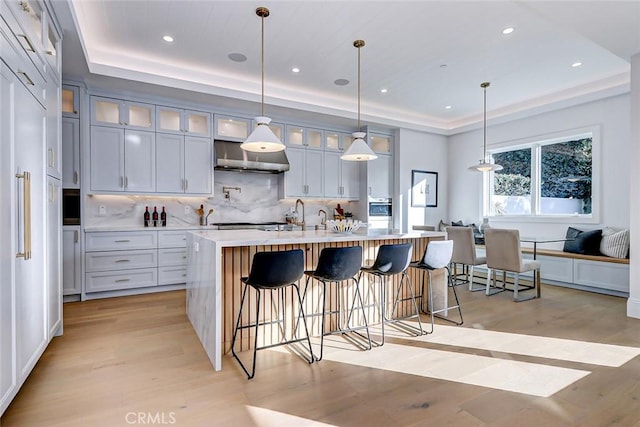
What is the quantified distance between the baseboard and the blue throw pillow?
4.31 ft

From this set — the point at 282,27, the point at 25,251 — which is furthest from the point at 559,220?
the point at 25,251

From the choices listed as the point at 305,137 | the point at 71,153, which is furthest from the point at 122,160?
the point at 305,137

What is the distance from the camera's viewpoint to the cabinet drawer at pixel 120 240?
4168 mm

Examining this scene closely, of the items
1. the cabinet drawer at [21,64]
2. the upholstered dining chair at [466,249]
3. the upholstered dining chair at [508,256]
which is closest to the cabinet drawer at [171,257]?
the cabinet drawer at [21,64]

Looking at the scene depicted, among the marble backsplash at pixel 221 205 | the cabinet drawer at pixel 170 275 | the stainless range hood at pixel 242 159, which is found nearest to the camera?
the cabinet drawer at pixel 170 275

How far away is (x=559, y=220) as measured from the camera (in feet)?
17.6

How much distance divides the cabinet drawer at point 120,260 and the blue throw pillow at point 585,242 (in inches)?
233

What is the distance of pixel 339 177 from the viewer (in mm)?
6203

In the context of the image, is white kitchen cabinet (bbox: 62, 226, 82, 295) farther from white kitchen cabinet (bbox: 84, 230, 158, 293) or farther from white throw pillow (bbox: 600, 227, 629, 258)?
white throw pillow (bbox: 600, 227, 629, 258)

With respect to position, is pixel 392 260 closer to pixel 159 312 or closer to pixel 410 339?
pixel 410 339

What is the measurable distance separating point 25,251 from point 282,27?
2.84m

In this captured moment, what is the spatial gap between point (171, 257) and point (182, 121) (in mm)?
1939

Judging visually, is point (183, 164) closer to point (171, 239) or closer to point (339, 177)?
point (171, 239)

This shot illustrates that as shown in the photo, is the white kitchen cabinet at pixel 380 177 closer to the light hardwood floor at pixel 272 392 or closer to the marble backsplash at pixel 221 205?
the marble backsplash at pixel 221 205
